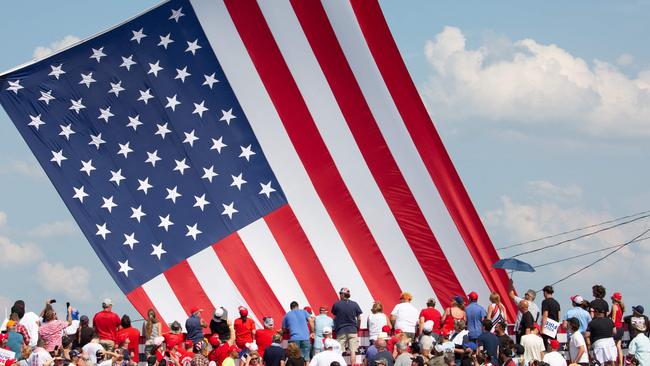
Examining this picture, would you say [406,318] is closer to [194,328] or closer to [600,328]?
[600,328]

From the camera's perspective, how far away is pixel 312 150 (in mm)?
29125

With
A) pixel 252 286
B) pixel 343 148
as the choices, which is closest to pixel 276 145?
pixel 343 148

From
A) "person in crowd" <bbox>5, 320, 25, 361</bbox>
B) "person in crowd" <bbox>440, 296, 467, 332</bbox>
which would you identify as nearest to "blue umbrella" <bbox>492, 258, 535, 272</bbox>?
"person in crowd" <bbox>440, 296, 467, 332</bbox>

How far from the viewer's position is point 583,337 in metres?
24.6

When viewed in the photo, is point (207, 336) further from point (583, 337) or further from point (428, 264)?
point (583, 337)

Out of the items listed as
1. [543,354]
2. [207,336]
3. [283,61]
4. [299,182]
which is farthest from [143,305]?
[543,354]

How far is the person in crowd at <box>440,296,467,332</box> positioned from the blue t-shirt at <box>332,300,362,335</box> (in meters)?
1.71

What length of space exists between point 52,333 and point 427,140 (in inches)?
361

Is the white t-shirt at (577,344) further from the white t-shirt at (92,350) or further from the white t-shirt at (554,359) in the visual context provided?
the white t-shirt at (92,350)

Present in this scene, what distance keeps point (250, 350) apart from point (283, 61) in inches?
309

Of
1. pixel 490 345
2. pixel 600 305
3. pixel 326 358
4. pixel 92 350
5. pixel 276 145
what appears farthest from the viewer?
pixel 276 145

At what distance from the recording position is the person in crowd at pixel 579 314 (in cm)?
2503

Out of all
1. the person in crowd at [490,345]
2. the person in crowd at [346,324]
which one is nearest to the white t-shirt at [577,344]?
the person in crowd at [490,345]

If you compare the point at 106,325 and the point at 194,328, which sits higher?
the point at 106,325
